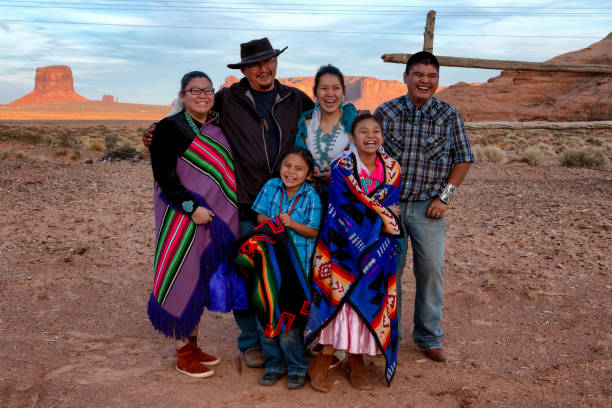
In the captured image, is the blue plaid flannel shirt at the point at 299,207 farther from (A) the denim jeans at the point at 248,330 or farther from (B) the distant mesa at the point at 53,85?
(B) the distant mesa at the point at 53,85

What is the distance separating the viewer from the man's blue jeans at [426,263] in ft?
11.4

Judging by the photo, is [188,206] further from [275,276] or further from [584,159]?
[584,159]

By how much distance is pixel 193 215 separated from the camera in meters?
3.04

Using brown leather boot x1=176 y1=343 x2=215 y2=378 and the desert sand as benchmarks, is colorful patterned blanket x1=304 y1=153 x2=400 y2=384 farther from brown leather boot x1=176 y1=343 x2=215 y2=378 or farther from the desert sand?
brown leather boot x1=176 y1=343 x2=215 y2=378

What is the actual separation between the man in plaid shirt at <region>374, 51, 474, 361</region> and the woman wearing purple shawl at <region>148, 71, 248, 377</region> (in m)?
1.16

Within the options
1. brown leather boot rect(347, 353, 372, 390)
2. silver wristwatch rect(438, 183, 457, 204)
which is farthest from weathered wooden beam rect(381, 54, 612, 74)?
brown leather boot rect(347, 353, 372, 390)

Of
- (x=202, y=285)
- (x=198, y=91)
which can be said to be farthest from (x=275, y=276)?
(x=198, y=91)

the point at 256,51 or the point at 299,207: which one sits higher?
the point at 256,51

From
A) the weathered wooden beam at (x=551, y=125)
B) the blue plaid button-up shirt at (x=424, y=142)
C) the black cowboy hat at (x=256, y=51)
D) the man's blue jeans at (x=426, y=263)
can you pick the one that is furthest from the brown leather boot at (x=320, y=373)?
the weathered wooden beam at (x=551, y=125)

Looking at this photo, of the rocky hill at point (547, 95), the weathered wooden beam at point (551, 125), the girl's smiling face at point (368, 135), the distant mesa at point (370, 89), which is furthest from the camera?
the distant mesa at point (370, 89)

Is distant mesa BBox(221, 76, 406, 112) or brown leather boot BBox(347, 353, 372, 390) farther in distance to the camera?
distant mesa BBox(221, 76, 406, 112)

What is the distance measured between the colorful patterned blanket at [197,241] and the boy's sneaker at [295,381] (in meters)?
0.57

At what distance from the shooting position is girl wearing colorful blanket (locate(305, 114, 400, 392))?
297 cm

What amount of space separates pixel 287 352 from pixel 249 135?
1.40 metres
